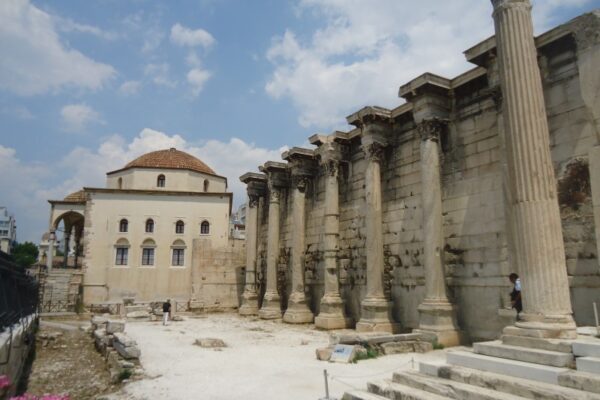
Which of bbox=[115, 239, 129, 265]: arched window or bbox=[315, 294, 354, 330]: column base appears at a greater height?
bbox=[115, 239, 129, 265]: arched window

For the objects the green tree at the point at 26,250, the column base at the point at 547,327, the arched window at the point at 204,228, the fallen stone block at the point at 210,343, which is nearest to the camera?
the column base at the point at 547,327

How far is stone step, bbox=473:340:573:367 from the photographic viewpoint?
214 inches

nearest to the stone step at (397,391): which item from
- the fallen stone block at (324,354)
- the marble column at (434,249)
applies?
the fallen stone block at (324,354)

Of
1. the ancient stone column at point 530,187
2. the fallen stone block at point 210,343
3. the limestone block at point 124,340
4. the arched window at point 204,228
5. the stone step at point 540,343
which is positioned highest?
the arched window at point 204,228

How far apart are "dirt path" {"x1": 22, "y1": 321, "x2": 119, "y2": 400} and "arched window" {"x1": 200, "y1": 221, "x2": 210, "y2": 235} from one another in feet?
53.2

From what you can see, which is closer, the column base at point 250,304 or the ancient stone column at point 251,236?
the column base at point 250,304

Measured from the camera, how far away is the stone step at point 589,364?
16.4 ft

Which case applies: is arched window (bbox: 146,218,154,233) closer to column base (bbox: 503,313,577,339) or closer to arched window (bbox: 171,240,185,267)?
arched window (bbox: 171,240,185,267)

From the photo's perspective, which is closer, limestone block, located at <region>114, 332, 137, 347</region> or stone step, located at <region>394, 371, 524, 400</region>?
stone step, located at <region>394, 371, 524, 400</region>

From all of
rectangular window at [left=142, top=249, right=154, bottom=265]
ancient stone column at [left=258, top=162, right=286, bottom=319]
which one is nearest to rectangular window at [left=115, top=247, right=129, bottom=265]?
rectangular window at [left=142, top=249, right=154, bottom=265]

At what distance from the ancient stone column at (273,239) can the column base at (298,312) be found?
187 centimetres

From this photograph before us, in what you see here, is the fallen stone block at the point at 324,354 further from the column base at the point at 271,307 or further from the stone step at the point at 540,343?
the column base at the point at 271,307

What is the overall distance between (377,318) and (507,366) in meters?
7.55

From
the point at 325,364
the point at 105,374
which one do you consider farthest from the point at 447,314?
the point at 105,374
